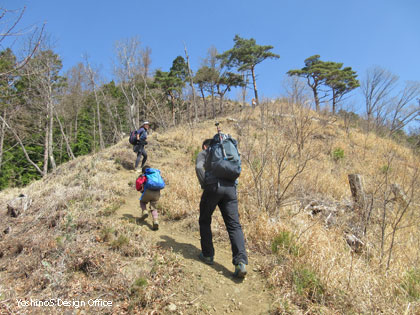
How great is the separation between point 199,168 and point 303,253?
1.73m

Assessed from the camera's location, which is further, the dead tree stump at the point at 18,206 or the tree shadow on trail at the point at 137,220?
the dead tree stump at the point at 18,206

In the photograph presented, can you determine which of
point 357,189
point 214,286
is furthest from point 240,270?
point 357,189

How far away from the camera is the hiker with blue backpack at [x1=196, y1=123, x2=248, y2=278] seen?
2.66m

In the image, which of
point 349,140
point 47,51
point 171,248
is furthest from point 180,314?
point 47,51

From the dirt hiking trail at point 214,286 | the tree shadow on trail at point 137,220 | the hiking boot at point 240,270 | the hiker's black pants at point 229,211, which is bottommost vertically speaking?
the dirt hiking trail at point 214,286

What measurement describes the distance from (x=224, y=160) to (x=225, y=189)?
13.8 inches

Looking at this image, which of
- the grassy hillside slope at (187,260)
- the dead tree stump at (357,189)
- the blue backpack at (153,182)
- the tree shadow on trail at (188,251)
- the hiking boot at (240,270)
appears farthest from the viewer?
the dead tree stump at (357,189)

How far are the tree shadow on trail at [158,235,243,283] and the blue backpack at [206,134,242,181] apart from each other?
119cm

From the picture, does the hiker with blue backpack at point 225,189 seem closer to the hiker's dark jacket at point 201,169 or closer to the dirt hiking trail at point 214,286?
the hiker's dark jacket at point 201,169

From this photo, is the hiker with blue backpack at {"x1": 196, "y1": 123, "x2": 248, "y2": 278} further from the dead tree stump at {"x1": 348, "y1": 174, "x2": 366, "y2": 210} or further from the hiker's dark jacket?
the dead tree stump at {"x1": 348, "y1": 174, "x2": 366, "y2": 210}

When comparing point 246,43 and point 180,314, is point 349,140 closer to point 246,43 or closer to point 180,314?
point 180,314

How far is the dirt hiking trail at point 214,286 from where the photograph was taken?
2318 millimetres

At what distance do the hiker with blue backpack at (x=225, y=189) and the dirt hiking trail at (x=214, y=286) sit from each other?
0.18 m

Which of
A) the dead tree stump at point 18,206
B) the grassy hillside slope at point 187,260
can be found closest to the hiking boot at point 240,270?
the grassy hillside slope at point 187,260
